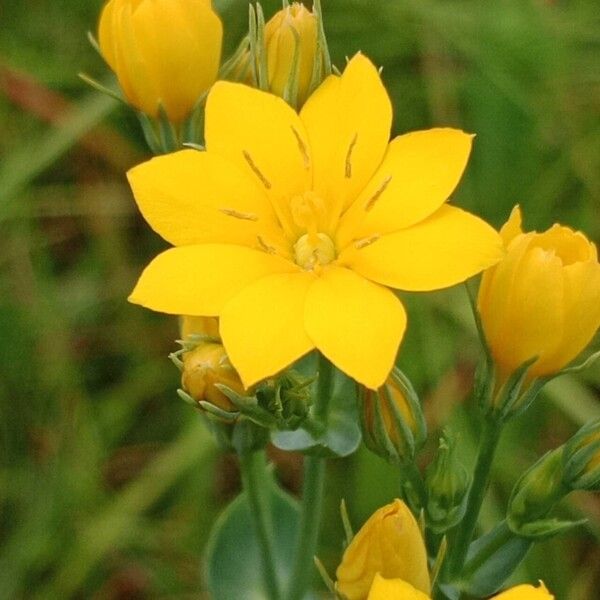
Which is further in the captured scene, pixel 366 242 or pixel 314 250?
pixel 314 250

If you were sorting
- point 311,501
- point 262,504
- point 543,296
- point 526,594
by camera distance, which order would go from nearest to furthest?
point 526,594 < point 543,296 < point 311,501 < point 262,504

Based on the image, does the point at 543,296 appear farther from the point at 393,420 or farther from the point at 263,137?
the point at 263,137

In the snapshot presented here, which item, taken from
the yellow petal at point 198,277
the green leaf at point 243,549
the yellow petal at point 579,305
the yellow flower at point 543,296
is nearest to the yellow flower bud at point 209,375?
the yellow petal at point 198,277

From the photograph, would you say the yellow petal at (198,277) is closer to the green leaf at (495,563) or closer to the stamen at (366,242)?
the stamen at (366,242)

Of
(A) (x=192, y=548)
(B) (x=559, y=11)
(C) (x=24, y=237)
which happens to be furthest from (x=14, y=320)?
(B) (x=559, y=11)

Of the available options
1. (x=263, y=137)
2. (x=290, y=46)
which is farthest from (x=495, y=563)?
(x=290, y=46)

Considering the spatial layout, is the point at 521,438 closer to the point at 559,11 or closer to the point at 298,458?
the point at 298,458

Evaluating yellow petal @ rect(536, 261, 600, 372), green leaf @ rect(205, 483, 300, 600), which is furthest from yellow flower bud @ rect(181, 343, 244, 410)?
green leaf @ rect(205, 483, 300, 600)
